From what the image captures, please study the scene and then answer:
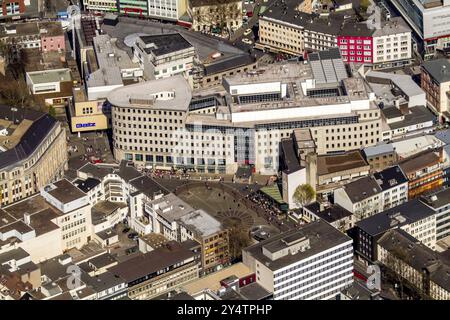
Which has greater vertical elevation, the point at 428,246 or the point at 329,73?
the point at 329,73

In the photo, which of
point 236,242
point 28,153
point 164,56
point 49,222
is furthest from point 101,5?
point 236,242

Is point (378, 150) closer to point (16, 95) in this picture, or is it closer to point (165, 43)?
point (165, 43)

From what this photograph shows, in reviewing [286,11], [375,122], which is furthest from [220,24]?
[375,122]

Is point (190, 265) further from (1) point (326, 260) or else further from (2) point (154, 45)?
(2) point (154, 45)

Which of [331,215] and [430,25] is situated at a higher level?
[430,25]

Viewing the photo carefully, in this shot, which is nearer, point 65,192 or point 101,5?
point 65,192

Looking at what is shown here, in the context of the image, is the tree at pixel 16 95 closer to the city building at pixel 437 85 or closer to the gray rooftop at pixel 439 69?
the city building at pixel 437 85
